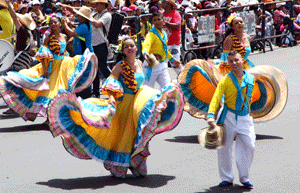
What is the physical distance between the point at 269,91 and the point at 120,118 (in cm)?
269

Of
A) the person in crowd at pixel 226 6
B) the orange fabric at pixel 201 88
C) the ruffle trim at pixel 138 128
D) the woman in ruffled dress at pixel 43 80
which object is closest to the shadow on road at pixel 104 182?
the ruffle trim at pixel 138 128

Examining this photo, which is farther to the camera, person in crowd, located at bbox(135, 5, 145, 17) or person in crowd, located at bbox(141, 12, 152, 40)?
person in crowd, located at bbox(135, 5, 145, 17)

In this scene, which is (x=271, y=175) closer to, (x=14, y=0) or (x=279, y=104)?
(x=279, y=104)

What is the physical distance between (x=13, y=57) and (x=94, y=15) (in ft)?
6.02

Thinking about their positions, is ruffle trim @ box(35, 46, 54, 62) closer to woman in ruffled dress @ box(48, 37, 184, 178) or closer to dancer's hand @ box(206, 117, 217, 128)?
woman in ruffled dress @ box(48, 37, 184, 178)

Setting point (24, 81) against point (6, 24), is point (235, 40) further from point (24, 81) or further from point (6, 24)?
point (6, 24)

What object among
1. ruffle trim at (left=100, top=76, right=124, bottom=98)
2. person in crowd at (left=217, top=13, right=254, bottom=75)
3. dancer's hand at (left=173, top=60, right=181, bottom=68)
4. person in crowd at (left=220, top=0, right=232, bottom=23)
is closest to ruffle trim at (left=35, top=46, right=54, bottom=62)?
dancer's hand at (left=173, top=60, right=181, bottom=68)

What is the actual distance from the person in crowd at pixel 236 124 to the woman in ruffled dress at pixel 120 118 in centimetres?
52

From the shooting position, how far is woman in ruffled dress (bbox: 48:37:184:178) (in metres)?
6.81

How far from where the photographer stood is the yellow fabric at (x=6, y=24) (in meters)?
12.2

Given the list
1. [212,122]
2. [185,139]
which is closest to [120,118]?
[212,122]

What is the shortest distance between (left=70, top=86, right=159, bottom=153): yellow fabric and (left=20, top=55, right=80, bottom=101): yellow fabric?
307 cm

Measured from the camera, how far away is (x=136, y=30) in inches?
603

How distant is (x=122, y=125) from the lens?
7207mm
